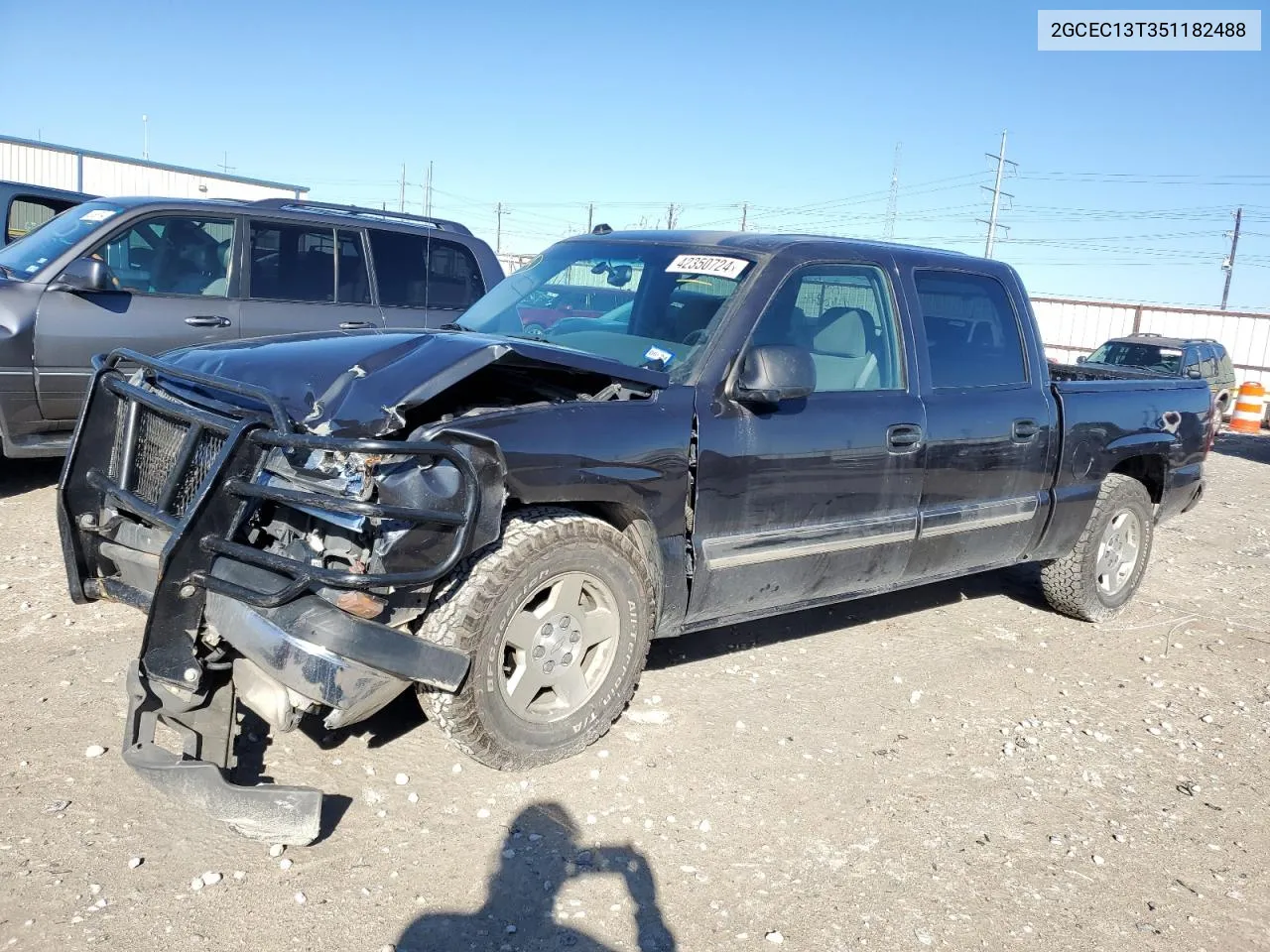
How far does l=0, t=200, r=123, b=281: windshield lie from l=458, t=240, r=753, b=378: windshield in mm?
3255

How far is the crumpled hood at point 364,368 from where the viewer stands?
122 inches

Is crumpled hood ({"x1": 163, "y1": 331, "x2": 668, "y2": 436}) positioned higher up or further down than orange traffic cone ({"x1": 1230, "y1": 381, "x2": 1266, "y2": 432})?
higher up

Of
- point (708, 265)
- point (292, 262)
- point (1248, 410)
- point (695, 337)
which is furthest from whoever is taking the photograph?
point (1248, 410)

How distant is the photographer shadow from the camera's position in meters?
2.69

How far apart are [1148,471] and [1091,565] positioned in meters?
0.75

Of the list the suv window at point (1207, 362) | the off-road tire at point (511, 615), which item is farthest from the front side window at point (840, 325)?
the suv window at point (1207, 362)

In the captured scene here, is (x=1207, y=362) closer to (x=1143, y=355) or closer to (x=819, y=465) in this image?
(x=1143, y=355)

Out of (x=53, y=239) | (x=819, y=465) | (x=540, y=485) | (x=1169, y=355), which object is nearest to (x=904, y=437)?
(x=819, y=465)

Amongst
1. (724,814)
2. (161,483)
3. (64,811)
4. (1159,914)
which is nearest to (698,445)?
(724,814)

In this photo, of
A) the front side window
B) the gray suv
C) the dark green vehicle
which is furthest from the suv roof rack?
the dark green vehicle

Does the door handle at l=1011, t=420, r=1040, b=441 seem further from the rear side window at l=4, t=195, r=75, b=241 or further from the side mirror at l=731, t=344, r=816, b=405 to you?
the rear side window at l=4, t=195, r=75, b=241

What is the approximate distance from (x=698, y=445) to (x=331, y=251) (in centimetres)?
449

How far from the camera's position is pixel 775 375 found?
3.72m

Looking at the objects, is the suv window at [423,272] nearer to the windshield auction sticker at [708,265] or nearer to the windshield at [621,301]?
the windshield at [621,301]
